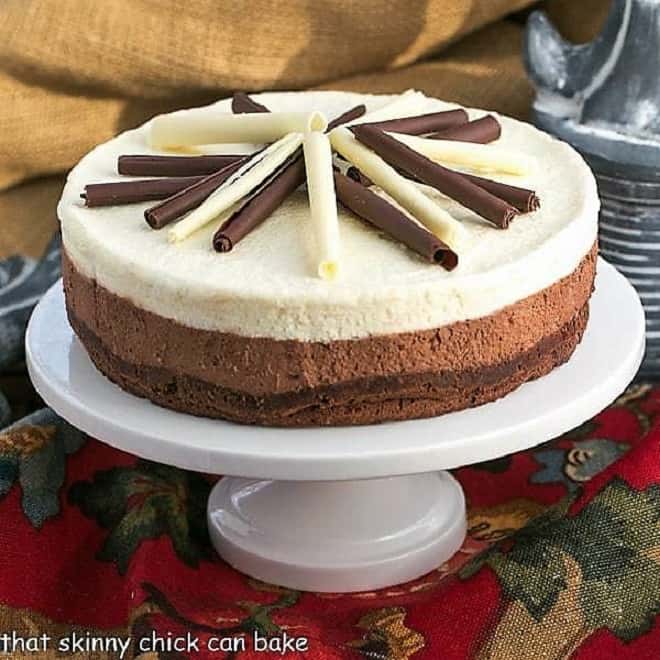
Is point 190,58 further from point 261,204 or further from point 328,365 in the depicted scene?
point 328,365

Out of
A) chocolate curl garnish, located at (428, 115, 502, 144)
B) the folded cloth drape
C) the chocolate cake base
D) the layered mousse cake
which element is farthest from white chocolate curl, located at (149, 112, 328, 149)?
the folded cloth drape

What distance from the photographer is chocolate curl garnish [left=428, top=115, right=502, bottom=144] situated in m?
1.46

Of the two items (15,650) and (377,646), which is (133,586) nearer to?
(15,650)

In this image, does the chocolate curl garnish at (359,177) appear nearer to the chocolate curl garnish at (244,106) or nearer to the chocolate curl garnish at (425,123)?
the chocolate curl garnish at (425,123)

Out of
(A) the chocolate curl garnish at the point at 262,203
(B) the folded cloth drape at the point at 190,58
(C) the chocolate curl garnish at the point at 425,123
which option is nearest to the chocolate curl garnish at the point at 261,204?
(A) the chocolate curl garnish at the point at 262,203

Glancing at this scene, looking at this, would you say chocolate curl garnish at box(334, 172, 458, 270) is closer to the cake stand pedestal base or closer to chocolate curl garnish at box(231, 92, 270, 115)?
chocolate curl garnish at box(231, 92, 270, 115)

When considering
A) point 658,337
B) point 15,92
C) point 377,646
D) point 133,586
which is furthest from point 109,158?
point 658,337

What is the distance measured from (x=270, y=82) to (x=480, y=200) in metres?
0.63

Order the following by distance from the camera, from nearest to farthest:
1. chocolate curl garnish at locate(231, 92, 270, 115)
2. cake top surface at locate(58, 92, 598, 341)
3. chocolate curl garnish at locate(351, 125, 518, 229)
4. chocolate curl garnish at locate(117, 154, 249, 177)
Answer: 1. cake top surface at locate(58, 92, 598, 341)
2. chocolate curl garnish at locate(351, 125, 518, 229)
3. chocolate curl garnish at locate(117, 154, 249, 177)
4. chocolate curl garnish at locate(231, 92, 270, 115)

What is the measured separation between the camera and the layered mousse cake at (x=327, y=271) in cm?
121

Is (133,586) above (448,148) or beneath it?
beneath

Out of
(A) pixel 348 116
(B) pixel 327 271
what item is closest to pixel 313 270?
(B) pixel 327 271

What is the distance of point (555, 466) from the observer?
162 cm

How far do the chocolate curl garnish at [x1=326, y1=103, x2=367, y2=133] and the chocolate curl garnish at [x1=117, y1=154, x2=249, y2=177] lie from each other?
5.1 inches
